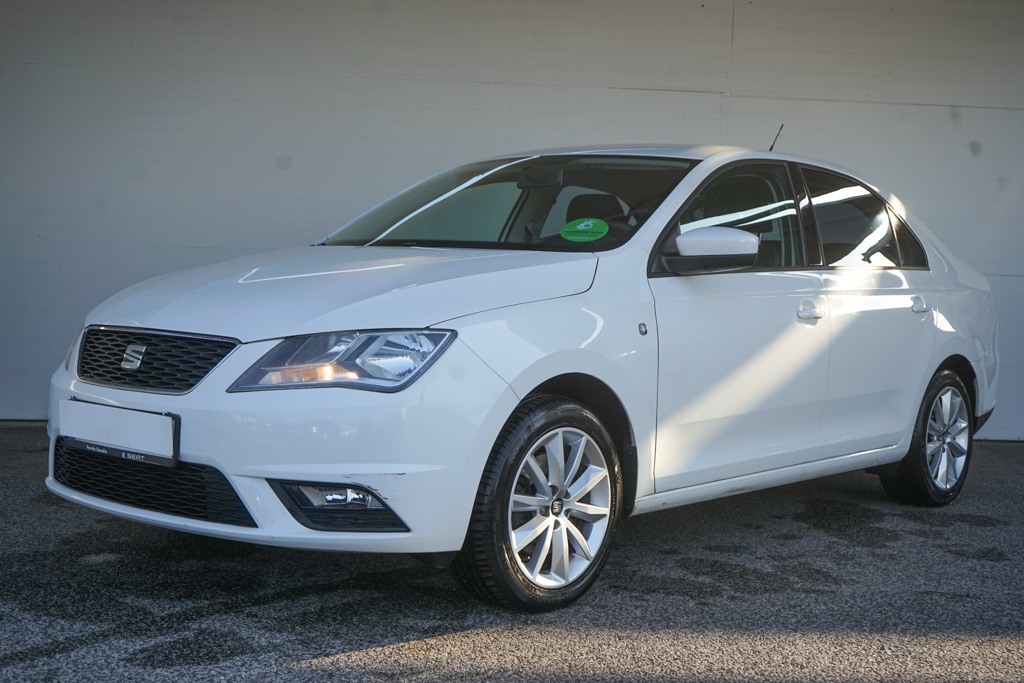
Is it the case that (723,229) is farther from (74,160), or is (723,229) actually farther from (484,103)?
(74,160)

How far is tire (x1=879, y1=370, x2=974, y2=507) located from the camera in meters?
4.98

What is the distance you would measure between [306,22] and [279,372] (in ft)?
16.7

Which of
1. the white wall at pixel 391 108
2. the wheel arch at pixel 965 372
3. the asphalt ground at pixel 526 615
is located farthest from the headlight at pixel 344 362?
the white wall at pixel 391 108

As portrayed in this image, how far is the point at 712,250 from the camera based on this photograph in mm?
3602

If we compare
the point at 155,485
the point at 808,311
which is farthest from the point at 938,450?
the point at 155,485

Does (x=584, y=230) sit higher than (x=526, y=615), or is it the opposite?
(x=584, y=230)

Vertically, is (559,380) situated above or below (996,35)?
below

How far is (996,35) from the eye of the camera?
7.86 metres

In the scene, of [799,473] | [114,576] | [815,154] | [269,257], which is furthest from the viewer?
[815,154]

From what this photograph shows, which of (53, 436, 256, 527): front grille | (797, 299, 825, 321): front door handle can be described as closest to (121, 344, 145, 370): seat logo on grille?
(53, 436, 256, 527): front grille

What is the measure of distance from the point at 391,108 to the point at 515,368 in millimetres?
4773

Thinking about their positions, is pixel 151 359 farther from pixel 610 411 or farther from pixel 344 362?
pixel 610 411

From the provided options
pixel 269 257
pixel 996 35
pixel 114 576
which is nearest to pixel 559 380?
pixel 269 257

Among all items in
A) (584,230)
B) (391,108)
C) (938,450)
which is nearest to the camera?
(584,230)
